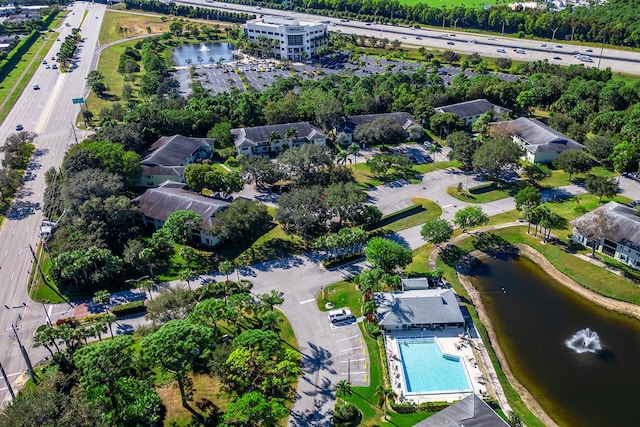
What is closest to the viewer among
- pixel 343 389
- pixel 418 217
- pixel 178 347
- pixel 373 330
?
pixel 178 347

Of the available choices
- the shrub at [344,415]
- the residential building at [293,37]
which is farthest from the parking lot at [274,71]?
the shrub at [344,415]

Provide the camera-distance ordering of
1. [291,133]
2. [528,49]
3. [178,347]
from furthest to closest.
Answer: [528,49], [291,133], [178,347]

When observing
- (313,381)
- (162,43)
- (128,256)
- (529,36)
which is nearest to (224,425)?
Result: (313,381)

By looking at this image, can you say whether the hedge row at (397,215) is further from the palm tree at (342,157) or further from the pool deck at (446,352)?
the pool deck at (446,352)

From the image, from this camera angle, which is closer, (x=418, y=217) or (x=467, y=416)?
(x=467, y=416)

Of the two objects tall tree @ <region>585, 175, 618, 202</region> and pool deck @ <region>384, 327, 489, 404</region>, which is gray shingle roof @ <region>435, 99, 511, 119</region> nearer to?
tall tree @ <region>585, 175, 618, 202</region>

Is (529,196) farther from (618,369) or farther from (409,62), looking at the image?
(409,62)

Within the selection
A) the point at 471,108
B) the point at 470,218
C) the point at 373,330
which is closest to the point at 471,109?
the point at 471,108

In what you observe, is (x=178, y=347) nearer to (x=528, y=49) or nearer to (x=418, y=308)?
(x=418, y=308)
